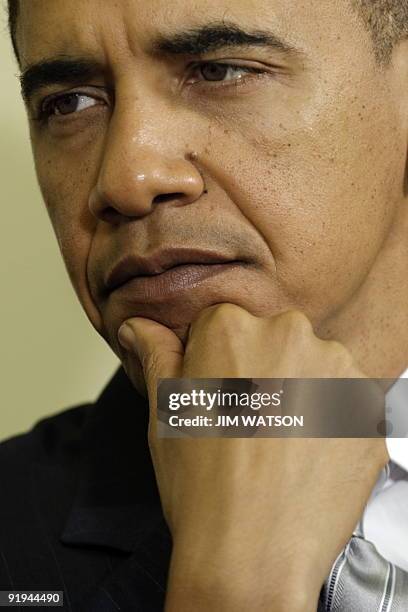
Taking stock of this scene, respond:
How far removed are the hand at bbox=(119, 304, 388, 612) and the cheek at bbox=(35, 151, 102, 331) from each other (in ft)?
0.72

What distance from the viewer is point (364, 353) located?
160cm

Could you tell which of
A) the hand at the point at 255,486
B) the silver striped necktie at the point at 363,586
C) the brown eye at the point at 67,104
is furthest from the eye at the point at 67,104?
the silver striped necktie at the point at 363,586

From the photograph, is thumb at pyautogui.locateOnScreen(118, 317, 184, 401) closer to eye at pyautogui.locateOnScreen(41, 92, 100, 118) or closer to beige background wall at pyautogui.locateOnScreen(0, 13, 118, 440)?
eye at pyautogui.locateOnScreen(41, 92, 100, 118)

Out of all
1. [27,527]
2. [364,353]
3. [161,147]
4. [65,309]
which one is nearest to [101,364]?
[65,309]

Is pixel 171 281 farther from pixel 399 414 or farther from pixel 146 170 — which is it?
pixel 399 414

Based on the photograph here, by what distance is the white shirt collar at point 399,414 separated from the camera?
1474 millimetres

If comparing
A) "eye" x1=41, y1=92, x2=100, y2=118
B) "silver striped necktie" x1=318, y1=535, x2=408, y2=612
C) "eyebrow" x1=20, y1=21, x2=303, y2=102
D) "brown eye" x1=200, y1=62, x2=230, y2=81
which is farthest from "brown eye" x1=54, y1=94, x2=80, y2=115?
"silver striped necktie" x1=318, y1=535, x2=408, y2=612

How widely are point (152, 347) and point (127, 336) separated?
0.23ft

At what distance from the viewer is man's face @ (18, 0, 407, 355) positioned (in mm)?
1384

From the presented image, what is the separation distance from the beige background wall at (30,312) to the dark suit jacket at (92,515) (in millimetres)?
473

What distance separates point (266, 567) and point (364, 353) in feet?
1.56

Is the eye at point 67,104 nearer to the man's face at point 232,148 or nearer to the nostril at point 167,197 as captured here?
the man's face at point 232,148

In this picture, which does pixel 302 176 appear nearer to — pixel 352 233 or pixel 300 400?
pixel 352 233

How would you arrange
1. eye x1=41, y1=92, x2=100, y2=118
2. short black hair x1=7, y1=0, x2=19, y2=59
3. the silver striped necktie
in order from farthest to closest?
short black hair x1=7, y1=0, x2=19, y2=59 < eye x1=41, y1=92, x2=100, y2=118 < the silver striped necktie
